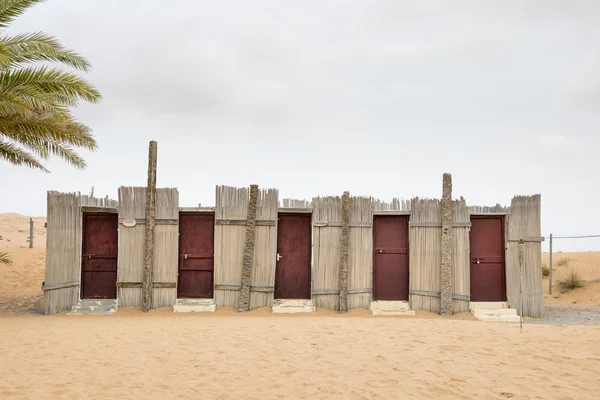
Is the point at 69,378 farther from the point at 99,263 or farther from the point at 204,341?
the point at 99,263

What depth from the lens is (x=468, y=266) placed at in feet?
37.1

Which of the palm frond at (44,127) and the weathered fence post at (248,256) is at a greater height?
the palm frond at (44,127)

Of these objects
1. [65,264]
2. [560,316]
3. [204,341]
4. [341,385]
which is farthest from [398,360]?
[65,264]

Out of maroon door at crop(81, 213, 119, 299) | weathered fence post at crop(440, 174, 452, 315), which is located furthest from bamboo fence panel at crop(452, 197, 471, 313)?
maroon door at crop(81, 213, 119, 299)

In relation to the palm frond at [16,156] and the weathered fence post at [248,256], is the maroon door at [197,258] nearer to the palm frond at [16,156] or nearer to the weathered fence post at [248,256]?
the weathered fence post at [248,256]

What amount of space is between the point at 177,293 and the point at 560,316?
9.74 meters

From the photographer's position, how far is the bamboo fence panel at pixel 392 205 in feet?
38.1

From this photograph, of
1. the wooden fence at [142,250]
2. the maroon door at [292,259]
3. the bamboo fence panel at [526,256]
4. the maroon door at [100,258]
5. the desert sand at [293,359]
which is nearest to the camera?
the desert sand at [293,359]

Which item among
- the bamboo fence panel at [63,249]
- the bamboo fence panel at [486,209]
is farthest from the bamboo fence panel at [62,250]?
the bamboo fence panel at [486,209]

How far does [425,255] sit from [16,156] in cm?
1058

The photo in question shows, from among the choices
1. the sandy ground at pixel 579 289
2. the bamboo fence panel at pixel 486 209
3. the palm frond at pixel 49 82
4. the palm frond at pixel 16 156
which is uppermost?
the palm frond at pixel 49 82

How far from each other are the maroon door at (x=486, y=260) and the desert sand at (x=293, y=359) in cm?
244

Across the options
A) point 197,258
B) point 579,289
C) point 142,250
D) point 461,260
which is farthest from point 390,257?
point 579,289

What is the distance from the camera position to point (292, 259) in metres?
11.9
